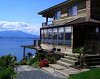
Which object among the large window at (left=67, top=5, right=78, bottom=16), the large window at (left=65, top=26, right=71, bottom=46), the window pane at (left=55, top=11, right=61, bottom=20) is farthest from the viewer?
the window pane at (left=55, top=11, right=61, bottom=20)

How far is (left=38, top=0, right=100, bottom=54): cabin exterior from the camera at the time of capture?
28.8 meters

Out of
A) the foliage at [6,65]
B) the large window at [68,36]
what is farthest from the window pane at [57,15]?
the foliage at [6,65]

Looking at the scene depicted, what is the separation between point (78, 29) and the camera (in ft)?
96.7

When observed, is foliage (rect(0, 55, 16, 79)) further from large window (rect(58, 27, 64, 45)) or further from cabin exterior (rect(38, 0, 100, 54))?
large window (rect(58, 27, 64, 45))

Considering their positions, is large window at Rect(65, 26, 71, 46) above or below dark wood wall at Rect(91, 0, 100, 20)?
below

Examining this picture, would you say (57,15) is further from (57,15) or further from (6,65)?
(6,65)

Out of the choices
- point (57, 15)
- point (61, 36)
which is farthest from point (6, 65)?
point (57, 15)

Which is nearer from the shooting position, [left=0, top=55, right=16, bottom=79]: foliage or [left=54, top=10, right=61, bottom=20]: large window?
[left=0, top=55, right=16, bottom=79]: foliage

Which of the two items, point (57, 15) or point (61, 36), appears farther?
point (57, 15)

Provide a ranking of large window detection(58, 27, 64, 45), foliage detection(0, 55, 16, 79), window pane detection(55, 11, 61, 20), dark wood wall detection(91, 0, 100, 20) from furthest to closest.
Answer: window pane detection(55, 11, 61, 20), large window detection(58, 27, 64, 45), dark wood wall detection(91, 0, 100, 20), foliage detection(0, 55, 16, 79)

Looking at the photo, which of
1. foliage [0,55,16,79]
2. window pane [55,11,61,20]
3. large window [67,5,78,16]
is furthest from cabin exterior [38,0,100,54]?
foliage [0,55,16,79]

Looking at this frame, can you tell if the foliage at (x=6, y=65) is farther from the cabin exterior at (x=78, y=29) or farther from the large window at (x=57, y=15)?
the large window at (x=57, y=15)

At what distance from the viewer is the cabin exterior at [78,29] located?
28.8 m

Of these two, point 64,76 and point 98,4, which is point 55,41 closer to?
point 98,4
